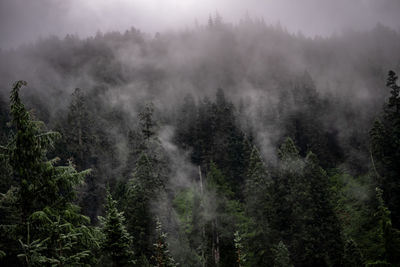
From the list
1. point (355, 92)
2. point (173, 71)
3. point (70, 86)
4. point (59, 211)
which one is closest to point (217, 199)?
point (59, 211)

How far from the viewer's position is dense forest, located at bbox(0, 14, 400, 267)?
10031 millimetres

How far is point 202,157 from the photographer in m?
67.9

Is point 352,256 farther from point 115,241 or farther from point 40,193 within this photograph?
point 40,193

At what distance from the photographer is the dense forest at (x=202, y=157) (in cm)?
1003

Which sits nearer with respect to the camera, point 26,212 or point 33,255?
point 33,255

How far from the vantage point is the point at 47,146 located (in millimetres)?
10070

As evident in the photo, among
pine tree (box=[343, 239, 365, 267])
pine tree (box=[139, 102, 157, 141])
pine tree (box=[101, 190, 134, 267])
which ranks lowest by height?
pine tree (box=[343, 239, 365, 267])

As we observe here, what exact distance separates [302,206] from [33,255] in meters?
38.9

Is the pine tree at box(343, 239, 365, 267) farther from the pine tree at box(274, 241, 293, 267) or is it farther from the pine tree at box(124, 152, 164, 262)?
the pine tree at box(124, 152, 164, 262)

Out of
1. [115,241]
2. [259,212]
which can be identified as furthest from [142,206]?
[259,212]

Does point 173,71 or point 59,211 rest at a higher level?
point 173,71

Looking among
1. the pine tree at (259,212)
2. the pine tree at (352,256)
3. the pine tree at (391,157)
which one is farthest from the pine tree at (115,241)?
the pine tree at (391,157)

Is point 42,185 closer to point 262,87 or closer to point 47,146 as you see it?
point 47,146

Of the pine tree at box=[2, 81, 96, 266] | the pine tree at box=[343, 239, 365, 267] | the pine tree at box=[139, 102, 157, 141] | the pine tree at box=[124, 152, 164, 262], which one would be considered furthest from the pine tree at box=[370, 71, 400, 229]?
the pine tree at box=[2, 81, 96, 266]
